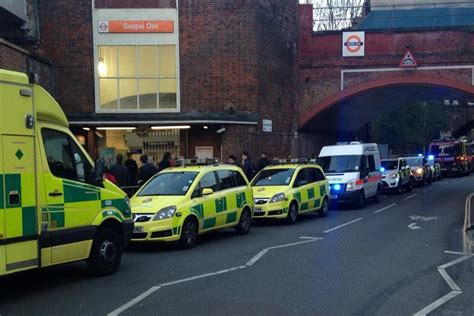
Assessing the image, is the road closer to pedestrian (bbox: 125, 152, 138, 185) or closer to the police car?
pedestrian (bbox: 125, 152, 138, 185)

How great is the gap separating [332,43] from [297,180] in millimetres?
15802

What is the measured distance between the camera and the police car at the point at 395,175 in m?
25.3

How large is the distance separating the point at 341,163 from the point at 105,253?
12.5 m

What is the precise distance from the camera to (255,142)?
2416 cm

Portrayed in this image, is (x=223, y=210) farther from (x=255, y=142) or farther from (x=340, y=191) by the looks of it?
(x=255, y=142)

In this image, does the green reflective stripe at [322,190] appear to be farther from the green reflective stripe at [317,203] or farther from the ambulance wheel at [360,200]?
the ambulance wheel at [360,200]

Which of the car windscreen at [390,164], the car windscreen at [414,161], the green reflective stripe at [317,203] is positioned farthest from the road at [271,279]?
the car windscreen at [414,161]

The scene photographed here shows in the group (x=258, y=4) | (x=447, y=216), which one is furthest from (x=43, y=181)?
(x=258, y=4)

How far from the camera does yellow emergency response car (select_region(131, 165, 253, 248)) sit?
34.3 ft

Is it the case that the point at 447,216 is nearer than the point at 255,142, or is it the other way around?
the point at 447,216

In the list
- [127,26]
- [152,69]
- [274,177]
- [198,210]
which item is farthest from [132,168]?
[127,26]

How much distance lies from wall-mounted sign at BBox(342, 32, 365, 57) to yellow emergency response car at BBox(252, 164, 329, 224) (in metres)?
13.8

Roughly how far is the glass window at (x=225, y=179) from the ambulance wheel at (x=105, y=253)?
3.98 metres

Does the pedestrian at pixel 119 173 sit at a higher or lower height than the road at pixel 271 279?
higher
